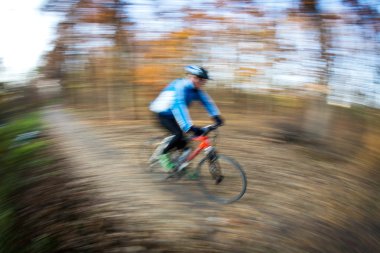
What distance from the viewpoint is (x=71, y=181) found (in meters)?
6.35

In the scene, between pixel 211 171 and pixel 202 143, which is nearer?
pixel 202 143

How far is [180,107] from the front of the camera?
5195 millimetres

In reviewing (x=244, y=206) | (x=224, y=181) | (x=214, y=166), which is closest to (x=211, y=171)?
(x=214, y=166)

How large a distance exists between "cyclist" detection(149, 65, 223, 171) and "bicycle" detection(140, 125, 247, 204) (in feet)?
0.54

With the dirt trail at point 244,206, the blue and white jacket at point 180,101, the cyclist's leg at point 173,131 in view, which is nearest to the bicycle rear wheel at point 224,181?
the dirt trail at point 244,206

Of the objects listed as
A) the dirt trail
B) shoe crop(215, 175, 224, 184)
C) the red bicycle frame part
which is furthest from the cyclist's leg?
the dirt trail

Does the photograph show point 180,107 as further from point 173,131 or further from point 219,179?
point 219,179

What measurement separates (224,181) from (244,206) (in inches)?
23.4

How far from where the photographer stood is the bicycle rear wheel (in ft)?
17.8

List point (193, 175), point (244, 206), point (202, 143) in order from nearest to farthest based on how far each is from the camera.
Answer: point (202, 143)
point (244, 206)
point (193, 175)

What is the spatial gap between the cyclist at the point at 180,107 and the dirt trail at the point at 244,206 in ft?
2.75

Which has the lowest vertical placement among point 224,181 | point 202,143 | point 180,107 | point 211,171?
point 224,181

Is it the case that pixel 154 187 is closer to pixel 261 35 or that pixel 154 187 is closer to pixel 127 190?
pixel 127 190

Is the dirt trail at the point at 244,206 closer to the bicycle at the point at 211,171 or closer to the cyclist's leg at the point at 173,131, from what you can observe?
the bicycle at the point at 211,171
